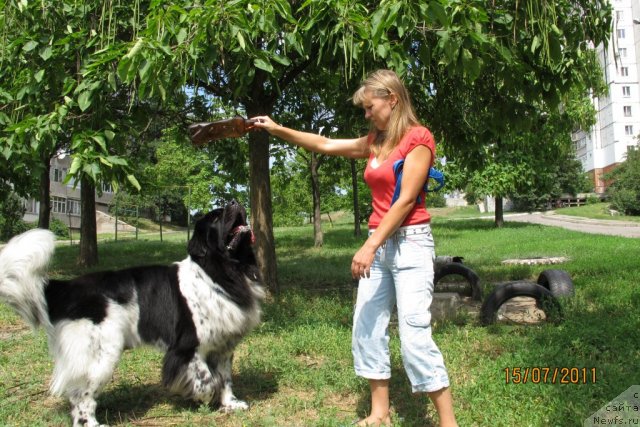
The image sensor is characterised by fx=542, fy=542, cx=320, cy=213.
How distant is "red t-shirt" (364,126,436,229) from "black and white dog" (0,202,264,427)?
1.04 metres

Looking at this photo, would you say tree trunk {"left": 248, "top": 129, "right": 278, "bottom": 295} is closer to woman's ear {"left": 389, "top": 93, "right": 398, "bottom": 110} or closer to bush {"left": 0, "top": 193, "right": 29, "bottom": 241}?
woman's ear {"left": 389, "top": 93, "right": 398, "bottom": 110}

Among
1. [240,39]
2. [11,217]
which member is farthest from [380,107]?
[11,217]

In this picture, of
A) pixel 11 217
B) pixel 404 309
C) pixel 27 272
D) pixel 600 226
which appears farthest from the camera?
pixel 600 226

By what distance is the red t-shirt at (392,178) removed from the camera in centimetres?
315

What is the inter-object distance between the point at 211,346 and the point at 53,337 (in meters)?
1.05

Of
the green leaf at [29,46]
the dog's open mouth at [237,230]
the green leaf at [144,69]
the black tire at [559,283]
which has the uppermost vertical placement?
the green leaf at [29,46]

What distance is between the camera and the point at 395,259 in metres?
3.24

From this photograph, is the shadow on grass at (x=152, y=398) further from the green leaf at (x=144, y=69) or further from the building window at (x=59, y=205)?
the building window at (x=59, y=205)

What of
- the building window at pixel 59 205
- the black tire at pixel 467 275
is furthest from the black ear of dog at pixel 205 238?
the building window at pixel 59 205

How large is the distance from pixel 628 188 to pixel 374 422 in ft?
141

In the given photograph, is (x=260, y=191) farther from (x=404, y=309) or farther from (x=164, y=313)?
(x=404, y=309)

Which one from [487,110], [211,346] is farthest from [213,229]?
[487,110]

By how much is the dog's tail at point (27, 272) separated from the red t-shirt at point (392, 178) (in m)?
2.11

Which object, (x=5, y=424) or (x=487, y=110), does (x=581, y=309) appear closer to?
(x=487, y=110)
